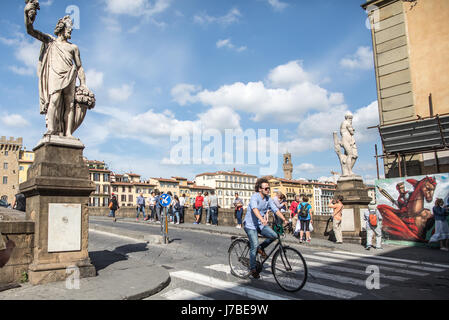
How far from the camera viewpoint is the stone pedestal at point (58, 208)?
19.7ft

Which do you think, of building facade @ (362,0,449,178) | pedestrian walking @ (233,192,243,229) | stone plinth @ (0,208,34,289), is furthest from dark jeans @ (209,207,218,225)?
stone plinth @ (0,208,34,289)

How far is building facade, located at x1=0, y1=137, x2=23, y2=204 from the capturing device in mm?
88438

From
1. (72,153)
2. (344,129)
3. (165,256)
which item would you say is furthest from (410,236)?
(72,153)

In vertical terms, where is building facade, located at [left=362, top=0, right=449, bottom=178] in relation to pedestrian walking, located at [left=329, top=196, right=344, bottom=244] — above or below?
above

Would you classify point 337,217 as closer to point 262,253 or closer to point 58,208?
point 262,253

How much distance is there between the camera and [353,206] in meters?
13.4

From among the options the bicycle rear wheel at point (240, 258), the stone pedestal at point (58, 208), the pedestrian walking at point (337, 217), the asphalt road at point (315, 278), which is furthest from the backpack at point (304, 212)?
the stone pedestal at point (58, 208)

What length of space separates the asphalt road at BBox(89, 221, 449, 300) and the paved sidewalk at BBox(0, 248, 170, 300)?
274mm

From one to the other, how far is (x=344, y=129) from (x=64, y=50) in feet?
34.4

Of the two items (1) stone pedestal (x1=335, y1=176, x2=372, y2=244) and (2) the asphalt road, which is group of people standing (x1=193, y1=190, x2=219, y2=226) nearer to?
(1) stone pedestal (x1=335, y1=176, x2=372, y2=244)

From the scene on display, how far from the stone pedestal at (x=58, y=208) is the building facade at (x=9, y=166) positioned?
94315 mm

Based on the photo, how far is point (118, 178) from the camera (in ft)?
389

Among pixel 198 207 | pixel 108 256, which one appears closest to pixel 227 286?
pixel 108 256

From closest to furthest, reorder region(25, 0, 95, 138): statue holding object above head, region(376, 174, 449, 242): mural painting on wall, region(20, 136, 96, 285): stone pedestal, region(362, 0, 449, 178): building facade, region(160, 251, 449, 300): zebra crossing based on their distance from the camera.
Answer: region(160, 251, 449, 300): zebra crossing
region(20, 136, 96, 285): stone pedestal
region(25, 0, 95, 138): statue holding object above head
region(376, 174, 449, 242): mural painting on wall
region(362, 0, 449, 178): building facade
